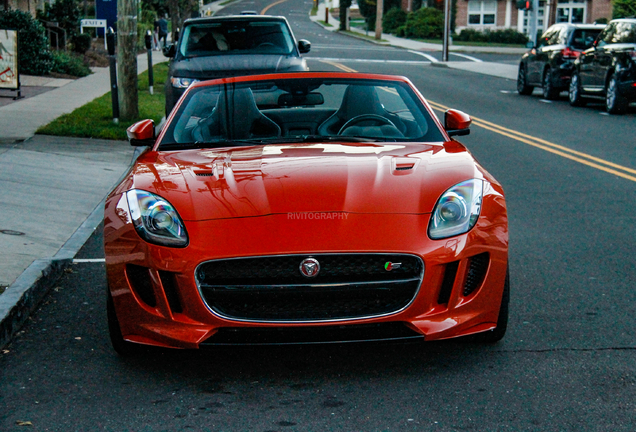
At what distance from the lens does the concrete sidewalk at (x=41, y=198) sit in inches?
227

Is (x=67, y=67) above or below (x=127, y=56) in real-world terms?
below

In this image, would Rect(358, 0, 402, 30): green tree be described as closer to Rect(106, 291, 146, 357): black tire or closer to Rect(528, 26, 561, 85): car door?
Rect(528, 26, 561, 85): car door

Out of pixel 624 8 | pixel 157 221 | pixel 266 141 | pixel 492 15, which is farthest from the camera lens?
pixel 492 15

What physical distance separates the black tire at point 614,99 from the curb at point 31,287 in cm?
1318

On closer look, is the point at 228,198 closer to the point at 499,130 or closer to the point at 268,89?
the point at 268,89

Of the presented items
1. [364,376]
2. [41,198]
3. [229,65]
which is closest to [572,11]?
[229,65]

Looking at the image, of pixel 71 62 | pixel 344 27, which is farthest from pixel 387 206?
pixel 344 27

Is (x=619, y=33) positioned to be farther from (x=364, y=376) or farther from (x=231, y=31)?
(x=364, y=376)

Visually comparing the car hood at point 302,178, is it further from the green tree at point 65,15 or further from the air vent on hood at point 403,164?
the green tree at point 65,15

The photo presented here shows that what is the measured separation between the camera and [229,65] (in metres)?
13.4

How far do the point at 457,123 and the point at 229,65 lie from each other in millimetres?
8227

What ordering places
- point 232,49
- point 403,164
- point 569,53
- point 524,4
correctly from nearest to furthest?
point 403,164, point 232,49, point 569,53, point 524,4

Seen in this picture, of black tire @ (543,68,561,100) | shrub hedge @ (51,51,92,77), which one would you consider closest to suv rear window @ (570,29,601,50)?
black tire @ (543,68,561,100)

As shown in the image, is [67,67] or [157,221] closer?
[157,221]
